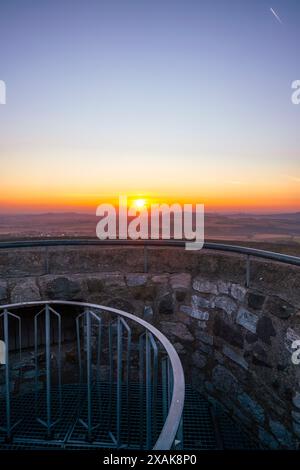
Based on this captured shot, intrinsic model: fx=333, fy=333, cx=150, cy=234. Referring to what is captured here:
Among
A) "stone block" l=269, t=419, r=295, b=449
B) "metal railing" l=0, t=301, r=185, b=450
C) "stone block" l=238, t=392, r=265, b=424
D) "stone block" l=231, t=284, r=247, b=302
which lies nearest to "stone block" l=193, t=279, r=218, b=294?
"stone block" l=231, t=284, r=247, b=302

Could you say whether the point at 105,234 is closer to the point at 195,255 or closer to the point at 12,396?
the point at 195,255

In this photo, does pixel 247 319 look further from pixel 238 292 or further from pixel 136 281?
pixel 136 281

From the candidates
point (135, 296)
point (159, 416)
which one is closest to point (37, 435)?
point (159, 416)

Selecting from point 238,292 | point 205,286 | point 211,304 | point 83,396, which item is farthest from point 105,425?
point 238,292

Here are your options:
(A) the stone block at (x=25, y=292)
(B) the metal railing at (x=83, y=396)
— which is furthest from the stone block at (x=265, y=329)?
(A) the stone block at (x=25, y=292)

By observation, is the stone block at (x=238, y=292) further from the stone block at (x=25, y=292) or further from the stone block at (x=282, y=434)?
the stone block at (x=25, y=292)
